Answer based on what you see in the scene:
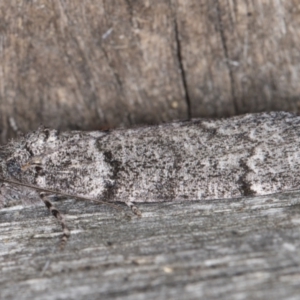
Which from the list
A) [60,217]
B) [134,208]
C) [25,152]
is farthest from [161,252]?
[25,152]

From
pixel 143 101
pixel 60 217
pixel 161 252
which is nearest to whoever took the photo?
pixel 161 252

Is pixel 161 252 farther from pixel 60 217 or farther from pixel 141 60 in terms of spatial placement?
pixel 141 60

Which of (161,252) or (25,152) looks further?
(25,152)

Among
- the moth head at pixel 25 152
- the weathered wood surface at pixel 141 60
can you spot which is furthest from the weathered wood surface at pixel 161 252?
the weathered wood surface at pixel 141 60

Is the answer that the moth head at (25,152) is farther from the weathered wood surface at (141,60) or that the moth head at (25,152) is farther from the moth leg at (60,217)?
the weathered wood surface at (141,60)

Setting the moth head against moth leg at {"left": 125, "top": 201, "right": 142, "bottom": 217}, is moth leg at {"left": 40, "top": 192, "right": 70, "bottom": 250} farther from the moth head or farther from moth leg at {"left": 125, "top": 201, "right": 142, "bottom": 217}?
moth leg at {"left": 125, "top": 201, "right": 142, "bottom": 217}
